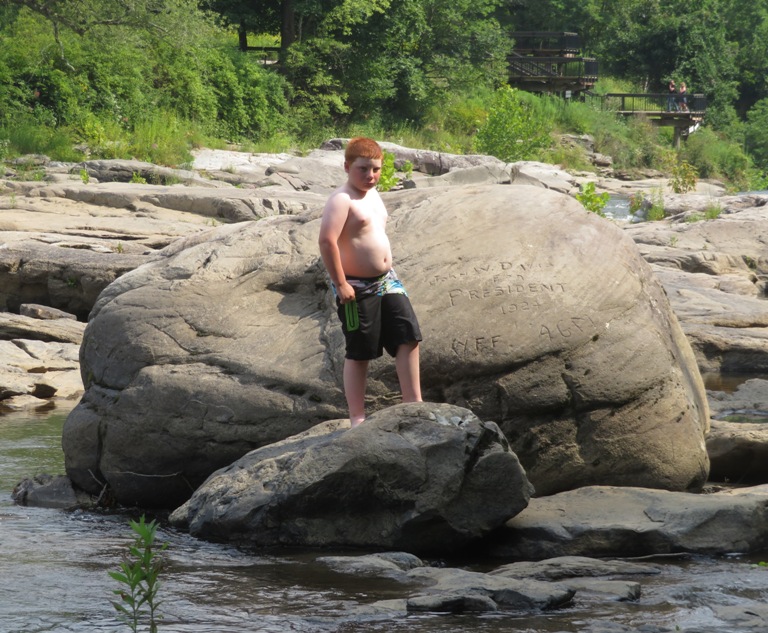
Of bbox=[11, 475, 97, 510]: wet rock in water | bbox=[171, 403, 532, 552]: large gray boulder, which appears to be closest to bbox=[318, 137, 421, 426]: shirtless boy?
bbox=[171, 403, 532, 552]: large gray boulder

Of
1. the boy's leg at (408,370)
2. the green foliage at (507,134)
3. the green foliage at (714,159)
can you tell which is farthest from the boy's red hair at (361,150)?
the green foliage at (714,159)

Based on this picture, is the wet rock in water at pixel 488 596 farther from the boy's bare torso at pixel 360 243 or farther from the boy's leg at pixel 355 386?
the boy's bare torso at pixel 360 243

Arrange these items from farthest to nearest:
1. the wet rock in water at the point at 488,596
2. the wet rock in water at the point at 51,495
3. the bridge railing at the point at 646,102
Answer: the bridge railing at the point at 646,102
the wet rock in water at the point at 51,495
the wet rock in water at the point at 488,596

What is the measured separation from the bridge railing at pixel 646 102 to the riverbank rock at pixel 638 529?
42.9 metres

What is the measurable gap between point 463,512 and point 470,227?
1.91m

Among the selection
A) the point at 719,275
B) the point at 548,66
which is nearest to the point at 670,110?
the point at 548,66

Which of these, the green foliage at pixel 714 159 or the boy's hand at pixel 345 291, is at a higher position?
the boy's hand at pixel 345 291

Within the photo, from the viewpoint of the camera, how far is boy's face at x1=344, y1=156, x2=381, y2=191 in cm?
565

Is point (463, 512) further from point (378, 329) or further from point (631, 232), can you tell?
point (631, 232)

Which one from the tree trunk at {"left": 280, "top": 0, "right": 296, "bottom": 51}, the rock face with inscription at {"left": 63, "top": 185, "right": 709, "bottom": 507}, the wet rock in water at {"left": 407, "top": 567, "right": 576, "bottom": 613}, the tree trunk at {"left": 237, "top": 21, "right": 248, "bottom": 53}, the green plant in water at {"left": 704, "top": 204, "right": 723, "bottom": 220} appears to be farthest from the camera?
the tree trunk at {"left": 237, "top": 21, "right": 248, "bottom": 53}

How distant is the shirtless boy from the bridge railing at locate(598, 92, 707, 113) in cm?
4271

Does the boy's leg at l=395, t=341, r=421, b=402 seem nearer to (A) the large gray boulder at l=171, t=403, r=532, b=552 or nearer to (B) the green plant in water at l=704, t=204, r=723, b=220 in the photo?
(A) the large gray boulder at l=171, t=403, r=532, b=552

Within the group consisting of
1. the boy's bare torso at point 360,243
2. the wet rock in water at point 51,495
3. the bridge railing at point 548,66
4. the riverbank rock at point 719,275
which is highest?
the bridge railing at point 548,66

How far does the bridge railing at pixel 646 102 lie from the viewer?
47406mm
